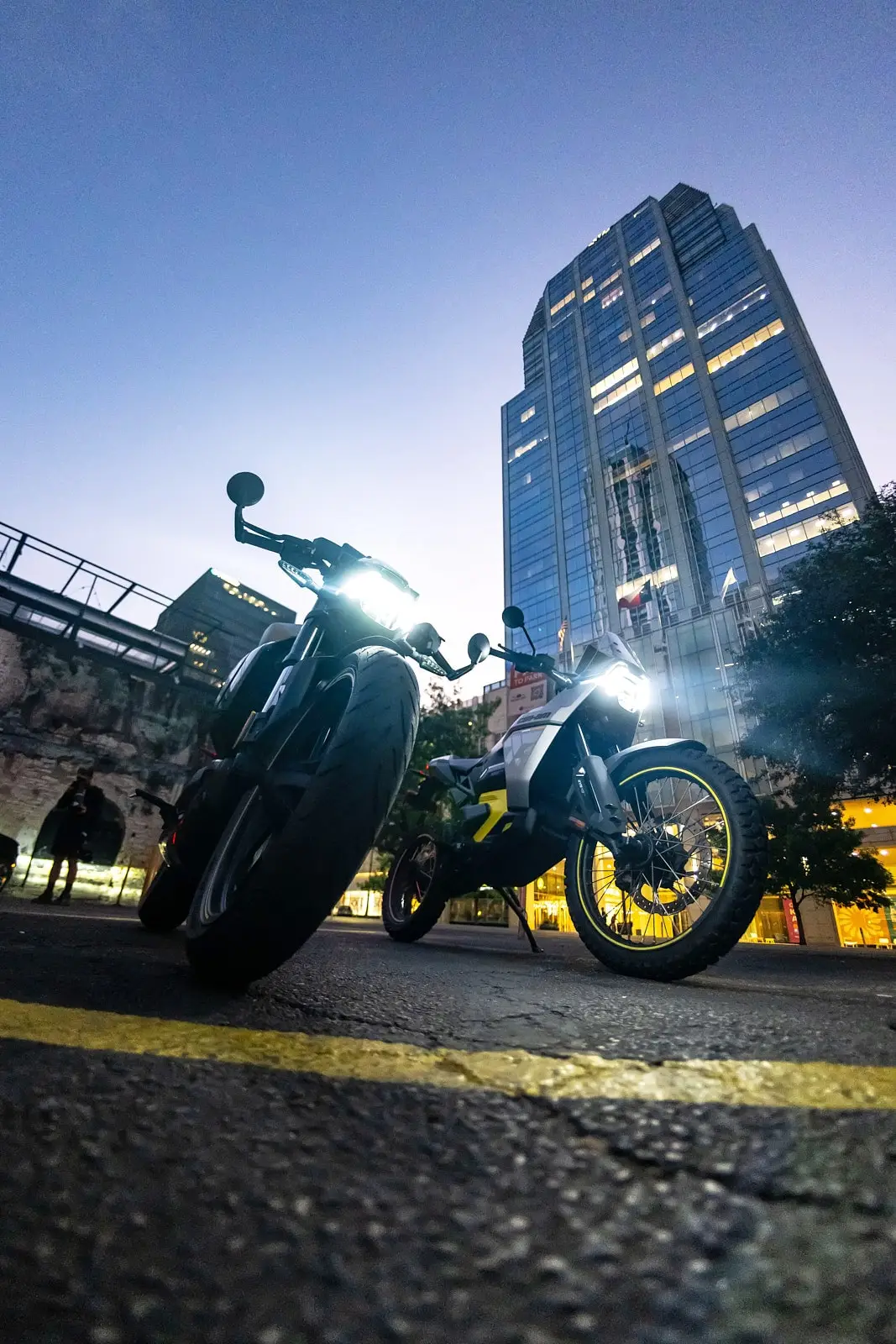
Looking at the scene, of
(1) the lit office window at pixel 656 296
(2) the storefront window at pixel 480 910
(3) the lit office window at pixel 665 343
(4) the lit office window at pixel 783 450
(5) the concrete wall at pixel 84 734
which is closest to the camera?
(5) the concrete wall at pixel 84 734

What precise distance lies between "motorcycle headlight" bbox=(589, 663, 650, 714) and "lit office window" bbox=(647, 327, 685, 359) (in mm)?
65606

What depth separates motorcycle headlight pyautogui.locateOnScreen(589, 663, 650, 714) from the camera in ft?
11.6

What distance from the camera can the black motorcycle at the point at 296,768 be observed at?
4.58 feet

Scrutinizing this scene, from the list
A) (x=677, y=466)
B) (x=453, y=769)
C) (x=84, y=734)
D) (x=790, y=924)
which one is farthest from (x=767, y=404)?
(x=453, y=769)

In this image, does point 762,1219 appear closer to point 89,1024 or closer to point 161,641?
point 89,1024

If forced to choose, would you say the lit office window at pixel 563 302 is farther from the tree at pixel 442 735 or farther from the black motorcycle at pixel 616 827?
the black motorcycle at pixel 616 827

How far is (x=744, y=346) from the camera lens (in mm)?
51125

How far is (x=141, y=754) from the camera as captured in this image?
13234mm

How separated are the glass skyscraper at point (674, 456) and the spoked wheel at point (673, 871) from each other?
30.7 m

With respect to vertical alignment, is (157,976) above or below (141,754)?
below

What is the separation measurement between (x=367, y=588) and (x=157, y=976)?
184 centimetres

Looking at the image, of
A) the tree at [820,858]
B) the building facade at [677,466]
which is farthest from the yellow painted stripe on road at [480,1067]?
the building facade at [677,466]

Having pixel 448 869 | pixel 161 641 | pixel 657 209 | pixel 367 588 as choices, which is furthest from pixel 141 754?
pixel 657 209

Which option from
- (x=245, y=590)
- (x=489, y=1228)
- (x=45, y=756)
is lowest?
(x=489, y=1228)
